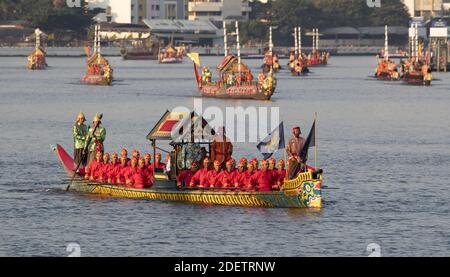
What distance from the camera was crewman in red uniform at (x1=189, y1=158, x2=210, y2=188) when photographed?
63.1 metres

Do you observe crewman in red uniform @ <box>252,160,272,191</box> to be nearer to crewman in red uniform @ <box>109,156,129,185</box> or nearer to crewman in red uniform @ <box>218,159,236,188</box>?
crewman in red uniform @ <box>218,159,236,188</box>

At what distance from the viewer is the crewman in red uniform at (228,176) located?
62.2 meters

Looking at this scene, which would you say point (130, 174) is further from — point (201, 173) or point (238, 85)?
point (238, 85)

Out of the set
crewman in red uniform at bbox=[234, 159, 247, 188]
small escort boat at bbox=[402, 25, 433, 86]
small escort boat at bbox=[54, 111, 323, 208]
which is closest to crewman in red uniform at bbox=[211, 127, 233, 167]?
small escort boat at bbox=[54, 111, 323, 208]

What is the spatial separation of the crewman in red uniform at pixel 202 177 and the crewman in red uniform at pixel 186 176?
0.69ft

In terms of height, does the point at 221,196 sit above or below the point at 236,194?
below

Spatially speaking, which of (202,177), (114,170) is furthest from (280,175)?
(114,170)

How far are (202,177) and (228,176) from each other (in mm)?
1380

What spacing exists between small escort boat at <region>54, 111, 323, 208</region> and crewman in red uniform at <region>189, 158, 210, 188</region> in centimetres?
29

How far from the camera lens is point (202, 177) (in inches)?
2488

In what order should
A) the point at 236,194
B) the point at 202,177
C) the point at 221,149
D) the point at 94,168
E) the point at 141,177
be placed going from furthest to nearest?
the point at 94,168, the point at 141,177, the point at 221,149, the point at 202,177, the point at 236,194

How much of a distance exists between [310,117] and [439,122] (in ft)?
37.1

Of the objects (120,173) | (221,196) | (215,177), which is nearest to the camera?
(221,196)
